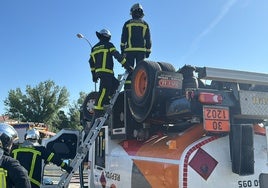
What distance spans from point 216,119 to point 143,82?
3.93ft

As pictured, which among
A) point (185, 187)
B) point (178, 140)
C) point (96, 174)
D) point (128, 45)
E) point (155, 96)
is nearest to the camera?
point (185, 187)

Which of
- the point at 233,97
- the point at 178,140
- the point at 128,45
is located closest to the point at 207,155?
the point at 178,140

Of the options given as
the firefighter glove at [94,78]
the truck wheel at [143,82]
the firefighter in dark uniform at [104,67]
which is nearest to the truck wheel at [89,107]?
the firefighter glove at [94,78]

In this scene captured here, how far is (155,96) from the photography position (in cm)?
392

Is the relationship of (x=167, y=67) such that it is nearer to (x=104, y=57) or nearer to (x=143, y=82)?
(x=143, y=82)

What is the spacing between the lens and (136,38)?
5980 millimetres

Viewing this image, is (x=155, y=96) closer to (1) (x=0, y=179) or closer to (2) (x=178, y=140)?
(2) (x=178, y=140)

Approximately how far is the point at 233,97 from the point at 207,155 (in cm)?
65

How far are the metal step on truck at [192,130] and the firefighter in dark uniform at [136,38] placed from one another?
1431mm

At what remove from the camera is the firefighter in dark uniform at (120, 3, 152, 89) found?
19.2 feet

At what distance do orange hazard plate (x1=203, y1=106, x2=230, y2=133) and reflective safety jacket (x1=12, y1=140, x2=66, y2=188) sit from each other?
204 centimetres

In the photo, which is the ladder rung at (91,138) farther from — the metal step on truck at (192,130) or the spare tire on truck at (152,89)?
the spare tire on truck at (152,89)

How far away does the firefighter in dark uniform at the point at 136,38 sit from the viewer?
19.2 ft

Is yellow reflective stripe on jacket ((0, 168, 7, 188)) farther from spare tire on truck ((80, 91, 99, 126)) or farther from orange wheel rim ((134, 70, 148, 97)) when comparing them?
spare tire on truck ((80, 91, 99, 126))
